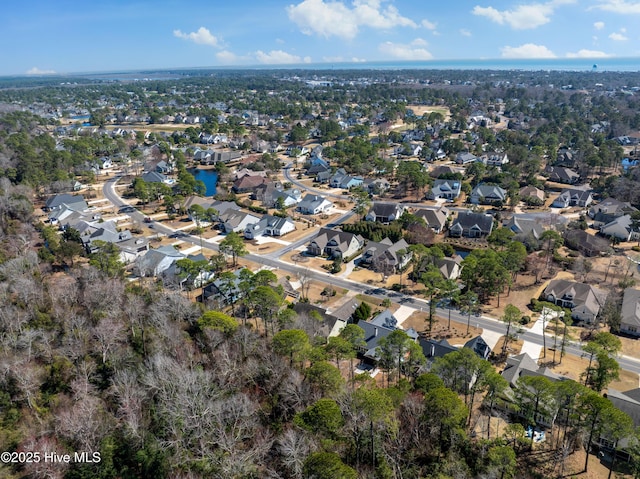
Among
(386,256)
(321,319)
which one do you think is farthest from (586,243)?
(321,319)

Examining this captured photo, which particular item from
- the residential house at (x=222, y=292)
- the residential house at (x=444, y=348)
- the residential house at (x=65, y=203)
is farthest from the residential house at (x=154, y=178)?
the residential house at (x=444, y=348)

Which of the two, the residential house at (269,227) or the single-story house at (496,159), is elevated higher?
the single-story house at (496,159)

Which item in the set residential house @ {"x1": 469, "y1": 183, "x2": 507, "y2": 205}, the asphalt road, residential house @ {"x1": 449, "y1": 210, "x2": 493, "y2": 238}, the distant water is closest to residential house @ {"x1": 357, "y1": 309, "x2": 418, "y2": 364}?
the asphalt road

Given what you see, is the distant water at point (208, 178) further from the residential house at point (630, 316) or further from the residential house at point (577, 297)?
the residential house at point (630, 316)

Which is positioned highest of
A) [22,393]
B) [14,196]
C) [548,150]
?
[548,150]

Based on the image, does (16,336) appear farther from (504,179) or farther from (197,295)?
(504,179)

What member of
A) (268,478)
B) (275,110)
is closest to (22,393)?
(268,478)

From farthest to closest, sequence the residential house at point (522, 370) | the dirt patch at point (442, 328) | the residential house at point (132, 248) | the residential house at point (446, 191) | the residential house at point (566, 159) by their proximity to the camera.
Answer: the residential house at point (566, 159) → the residential house at point (446, 191) → the residential house at point (132, 248) → the dirt patch at point (442, 328) → the residential house at point (522, 370)
